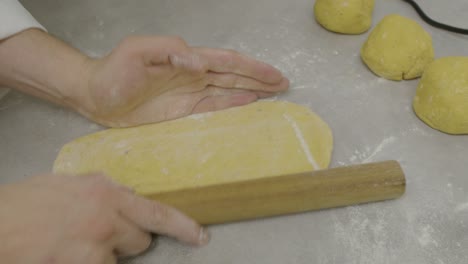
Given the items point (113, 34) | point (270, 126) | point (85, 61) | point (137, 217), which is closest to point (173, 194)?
point (137, 217)

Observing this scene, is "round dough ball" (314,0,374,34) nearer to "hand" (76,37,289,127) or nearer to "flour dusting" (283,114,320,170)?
"hand" (76,37,289,127)

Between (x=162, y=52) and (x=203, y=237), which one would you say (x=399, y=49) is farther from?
(x=203, y=237)

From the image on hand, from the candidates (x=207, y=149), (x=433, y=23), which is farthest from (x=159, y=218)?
(x=433, y=23)

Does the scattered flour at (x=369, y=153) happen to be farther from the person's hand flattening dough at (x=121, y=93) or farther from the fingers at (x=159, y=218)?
the fingers at (x=159, y=218)

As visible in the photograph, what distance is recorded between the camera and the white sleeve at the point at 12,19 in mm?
1244

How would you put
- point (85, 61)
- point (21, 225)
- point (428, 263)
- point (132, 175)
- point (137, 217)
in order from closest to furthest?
point (21, 225) < point (137, 217) < point (428, 263) < point (132, 175) < point (85, 61)

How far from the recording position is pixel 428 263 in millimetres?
1016

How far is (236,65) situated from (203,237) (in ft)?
1.77

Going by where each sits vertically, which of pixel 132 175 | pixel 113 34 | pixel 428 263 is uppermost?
pixel 113 34

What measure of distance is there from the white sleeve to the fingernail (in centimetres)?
84

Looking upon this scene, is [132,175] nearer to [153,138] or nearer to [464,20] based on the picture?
[153,138]

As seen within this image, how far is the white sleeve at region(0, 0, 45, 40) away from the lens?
1244 mm

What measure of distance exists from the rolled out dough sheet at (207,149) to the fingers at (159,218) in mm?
154

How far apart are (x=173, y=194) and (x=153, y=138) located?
0.27m
